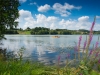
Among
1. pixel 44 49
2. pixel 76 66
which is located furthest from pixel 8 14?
pixel 76 66

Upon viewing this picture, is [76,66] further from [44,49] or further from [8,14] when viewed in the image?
[44,49]

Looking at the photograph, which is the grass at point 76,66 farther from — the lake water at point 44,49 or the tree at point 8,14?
the tree at point 8,14

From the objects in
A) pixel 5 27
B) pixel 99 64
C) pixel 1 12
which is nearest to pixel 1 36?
pixel 5 27

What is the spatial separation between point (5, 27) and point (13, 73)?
75.5ft

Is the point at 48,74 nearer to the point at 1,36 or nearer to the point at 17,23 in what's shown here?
the point at 1,36

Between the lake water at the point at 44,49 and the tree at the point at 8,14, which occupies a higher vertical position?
the tree at the point at 8,14

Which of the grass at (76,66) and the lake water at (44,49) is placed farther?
the lake water at (44,49)

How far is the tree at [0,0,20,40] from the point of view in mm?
26678

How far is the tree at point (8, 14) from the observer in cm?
2668

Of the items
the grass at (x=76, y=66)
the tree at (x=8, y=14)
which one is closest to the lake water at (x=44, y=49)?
the grass at (x=76, y=66)

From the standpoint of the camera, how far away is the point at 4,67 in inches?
263

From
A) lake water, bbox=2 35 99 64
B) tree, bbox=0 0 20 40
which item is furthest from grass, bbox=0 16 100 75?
tree, bbox=0 0 20 40

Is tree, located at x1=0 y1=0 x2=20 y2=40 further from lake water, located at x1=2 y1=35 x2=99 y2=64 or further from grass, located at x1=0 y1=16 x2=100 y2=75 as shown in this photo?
grass, located at x1=0 y1=16 x2=100 y2=75

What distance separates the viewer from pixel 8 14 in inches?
1085
